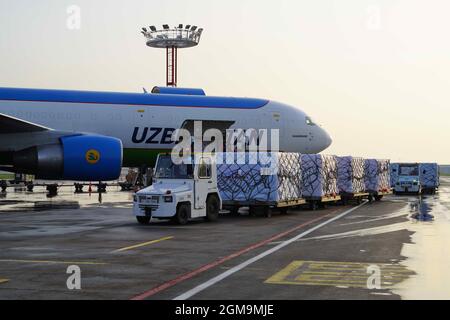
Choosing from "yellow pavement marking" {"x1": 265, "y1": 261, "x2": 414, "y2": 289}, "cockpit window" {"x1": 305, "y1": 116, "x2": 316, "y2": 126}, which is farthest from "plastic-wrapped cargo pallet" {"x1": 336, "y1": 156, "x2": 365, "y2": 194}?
"yellow pavement marking" {"x1": 265, "y1": 261, "x2": 414, "y2": 289}

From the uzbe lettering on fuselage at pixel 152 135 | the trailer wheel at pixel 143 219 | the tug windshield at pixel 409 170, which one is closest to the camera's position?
the trailer wheel at pixel 143 219

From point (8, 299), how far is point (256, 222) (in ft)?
45.7

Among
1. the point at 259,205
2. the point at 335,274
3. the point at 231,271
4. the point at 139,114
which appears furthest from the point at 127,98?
the point at 335,274

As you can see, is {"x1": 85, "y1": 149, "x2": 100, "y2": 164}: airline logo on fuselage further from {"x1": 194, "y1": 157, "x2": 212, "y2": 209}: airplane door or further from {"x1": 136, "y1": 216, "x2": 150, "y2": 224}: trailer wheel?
{"x1": 194, "y1": 157, "x2": 212, "y2": 209}: airplane door

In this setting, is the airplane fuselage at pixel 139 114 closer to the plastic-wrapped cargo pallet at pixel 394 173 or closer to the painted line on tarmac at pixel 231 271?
the painted line on tarmac at pixel 231 271

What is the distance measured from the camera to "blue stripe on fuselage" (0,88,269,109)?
28172mm

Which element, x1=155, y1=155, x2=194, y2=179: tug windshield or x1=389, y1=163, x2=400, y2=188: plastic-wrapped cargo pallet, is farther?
x1=389, y1=163, x2=400, y2=188: plastic-wrapped cargo pallet

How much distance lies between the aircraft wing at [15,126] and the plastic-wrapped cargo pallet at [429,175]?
39244 millimetres

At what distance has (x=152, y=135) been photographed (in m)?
A: 29.9

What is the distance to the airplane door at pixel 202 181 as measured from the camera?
2098 cm

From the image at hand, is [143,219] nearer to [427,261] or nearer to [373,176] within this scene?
[427,261]

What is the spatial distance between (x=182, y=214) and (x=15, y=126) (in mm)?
6988

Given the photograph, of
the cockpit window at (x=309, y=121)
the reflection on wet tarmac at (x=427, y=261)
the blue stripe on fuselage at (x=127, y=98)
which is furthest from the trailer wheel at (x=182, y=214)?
the cockpit window at (x=309, y=121)

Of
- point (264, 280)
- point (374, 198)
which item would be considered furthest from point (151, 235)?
point (374, 198)
